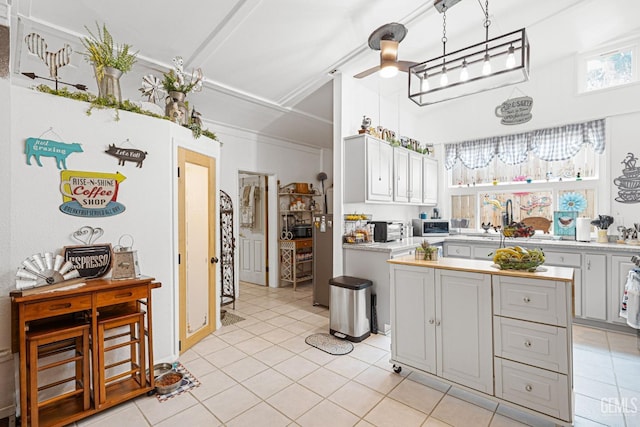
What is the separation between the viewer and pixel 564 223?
443cm

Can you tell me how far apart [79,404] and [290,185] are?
15.0 feet

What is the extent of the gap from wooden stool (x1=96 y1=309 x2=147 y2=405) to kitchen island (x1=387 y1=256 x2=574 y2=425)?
210 cm

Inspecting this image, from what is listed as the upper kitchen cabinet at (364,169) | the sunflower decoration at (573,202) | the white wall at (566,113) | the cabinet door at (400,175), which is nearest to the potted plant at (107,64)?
the upper kitchen cabinet at (364,169)

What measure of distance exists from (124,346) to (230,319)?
1.84 metres

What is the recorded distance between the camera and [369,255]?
382 centimetres

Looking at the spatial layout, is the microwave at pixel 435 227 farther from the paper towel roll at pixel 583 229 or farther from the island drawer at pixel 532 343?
the island drawer at pixel 532 343

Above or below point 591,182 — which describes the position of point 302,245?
below

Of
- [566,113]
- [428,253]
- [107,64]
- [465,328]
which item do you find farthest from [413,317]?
[566,113]

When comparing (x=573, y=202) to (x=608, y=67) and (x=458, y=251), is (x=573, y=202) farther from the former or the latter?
(x=608, y=67)

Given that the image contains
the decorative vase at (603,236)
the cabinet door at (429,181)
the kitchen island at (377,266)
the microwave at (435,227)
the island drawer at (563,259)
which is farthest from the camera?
the cabinet door at (429,181)

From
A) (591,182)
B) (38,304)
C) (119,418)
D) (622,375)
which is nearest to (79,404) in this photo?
(119,418)

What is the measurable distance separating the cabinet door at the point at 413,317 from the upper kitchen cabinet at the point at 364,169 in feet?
5.12

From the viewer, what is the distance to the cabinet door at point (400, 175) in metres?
4.61

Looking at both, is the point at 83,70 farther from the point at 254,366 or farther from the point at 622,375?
the point at 622,375
